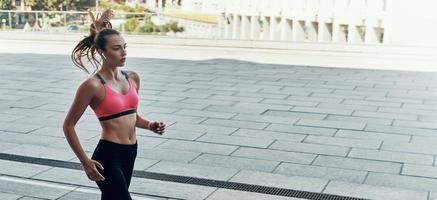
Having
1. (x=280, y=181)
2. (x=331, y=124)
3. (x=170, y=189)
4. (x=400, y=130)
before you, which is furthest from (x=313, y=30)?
(x=170, y=189)

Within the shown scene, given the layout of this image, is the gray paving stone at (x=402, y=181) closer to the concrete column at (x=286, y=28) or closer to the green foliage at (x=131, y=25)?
the green foliage at (x=131, y=25)

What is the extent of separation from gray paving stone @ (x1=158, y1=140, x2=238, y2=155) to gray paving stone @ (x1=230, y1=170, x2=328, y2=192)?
3.39ft

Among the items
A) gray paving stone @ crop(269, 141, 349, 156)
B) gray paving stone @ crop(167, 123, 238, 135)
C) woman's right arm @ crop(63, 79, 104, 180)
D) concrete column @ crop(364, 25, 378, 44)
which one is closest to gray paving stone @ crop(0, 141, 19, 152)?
gray paving stone @ crop(167, 123, 238, 135)

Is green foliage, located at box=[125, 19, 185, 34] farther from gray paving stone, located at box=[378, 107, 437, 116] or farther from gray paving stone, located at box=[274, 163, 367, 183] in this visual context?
gray paving stone, located at box=[274, 163, 367, 183]

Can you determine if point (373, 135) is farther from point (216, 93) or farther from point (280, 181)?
point (216, 93)

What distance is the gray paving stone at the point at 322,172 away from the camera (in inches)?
263

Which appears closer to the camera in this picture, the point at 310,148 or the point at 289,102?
the point at 310,148

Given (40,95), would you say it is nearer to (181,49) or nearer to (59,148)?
(59,148)

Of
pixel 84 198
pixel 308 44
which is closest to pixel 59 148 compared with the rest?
pixel 84 198

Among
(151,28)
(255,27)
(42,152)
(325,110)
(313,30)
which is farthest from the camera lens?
(255,27)

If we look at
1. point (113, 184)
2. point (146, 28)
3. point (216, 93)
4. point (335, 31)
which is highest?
point (113, 184)

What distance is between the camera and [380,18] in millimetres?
51156

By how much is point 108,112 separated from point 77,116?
193mm

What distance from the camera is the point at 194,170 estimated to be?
22.6ft
